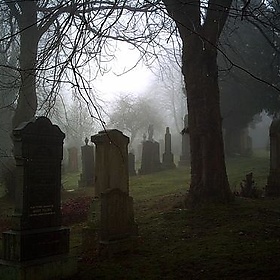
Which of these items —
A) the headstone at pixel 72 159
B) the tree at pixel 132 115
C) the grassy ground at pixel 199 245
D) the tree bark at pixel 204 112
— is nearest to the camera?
the grassy ground at pixel 199 245

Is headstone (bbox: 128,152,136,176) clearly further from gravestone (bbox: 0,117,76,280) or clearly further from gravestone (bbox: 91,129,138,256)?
gravestone (bbox: 0,117,76,280)

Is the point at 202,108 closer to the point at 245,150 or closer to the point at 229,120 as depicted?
the point at 229,120

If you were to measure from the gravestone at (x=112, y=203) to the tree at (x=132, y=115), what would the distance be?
3815 cm

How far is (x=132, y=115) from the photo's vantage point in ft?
161

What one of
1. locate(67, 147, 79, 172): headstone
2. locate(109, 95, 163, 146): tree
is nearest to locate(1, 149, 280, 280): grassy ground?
locate(67, 147, 79, 172): headstone

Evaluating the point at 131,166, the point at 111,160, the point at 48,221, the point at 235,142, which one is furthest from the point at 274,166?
the point at 235,142

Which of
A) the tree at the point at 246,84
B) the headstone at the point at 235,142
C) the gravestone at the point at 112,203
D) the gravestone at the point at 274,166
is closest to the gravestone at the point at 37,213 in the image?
the gravestone at the point at 112,203

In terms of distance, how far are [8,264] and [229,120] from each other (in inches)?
990

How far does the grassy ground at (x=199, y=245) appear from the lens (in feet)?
22.0

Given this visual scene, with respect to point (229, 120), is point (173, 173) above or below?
below

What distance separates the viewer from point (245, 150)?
32469mm

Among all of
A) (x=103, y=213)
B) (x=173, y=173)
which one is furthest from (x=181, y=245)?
(x=173, y=173)

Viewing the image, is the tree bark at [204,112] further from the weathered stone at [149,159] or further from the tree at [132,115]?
the tree at [132,115]

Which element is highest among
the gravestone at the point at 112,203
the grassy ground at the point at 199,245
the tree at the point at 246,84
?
the tree at the point at 246,84
